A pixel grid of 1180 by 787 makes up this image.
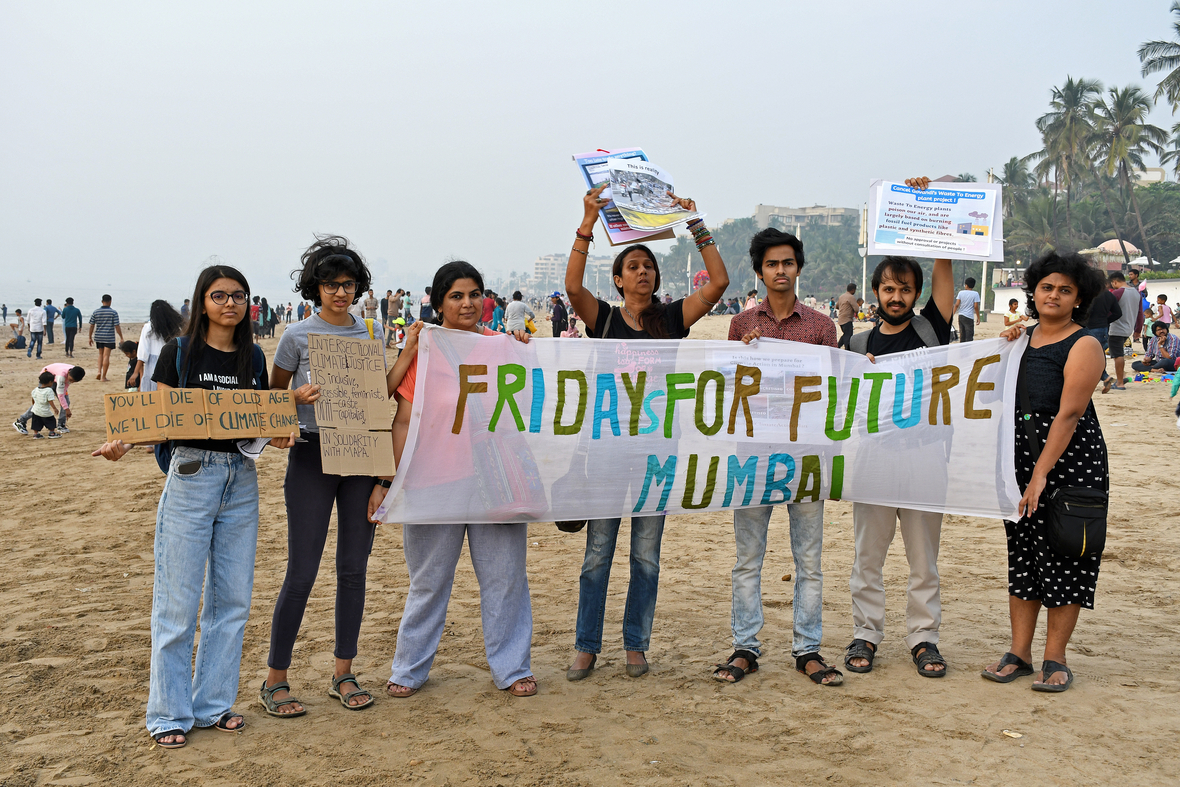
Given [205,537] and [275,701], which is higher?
[205,537]

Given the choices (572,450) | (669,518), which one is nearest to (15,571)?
(572,450)

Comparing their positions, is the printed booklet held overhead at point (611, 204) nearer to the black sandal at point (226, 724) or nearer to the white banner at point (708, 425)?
the white banner at point (708, 425)

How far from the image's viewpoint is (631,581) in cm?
420

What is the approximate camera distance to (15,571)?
19.5 ft

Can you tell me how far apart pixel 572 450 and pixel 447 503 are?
656 millimetres

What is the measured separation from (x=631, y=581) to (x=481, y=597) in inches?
28.5

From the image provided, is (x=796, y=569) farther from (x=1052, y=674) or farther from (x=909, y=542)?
(x=1052, y=674)

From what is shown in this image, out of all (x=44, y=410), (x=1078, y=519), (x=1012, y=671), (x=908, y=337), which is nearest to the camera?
(x=1078, y=519)

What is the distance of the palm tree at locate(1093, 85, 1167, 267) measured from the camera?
53.9 m

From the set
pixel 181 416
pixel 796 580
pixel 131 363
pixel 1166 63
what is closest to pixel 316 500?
pixel 181 416

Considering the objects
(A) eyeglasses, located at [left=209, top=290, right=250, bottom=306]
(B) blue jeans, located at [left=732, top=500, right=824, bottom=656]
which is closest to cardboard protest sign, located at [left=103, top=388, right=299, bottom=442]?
(A) eyeglasses, located at [left=209, top=290, right=250, bottom=306]

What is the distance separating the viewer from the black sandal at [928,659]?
4098 millimetres

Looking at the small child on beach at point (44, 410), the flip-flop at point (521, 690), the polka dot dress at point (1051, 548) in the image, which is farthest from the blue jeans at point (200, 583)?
the small child on beach at point (44, 410)

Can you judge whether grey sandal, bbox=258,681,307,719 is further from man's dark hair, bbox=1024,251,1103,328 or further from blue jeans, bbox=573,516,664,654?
man's dark hair, bbox=1024,251,1103,328
